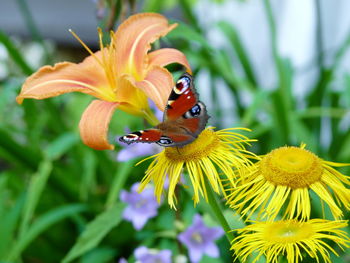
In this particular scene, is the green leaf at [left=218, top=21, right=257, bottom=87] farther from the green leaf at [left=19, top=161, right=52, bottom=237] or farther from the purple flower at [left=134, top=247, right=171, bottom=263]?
the purple flower at [left=134, top=247, right=171, bottom=263]

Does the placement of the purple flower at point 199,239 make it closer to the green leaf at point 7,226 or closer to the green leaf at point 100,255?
the green leaf at point 100,255

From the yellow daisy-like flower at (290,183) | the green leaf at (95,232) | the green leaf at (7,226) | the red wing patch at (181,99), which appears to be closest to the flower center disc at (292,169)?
the yellow daisy-like flower at (290,183)

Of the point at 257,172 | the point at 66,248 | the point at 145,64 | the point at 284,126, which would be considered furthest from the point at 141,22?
the point at 66,248

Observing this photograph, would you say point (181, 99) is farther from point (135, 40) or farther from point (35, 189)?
point (35, 189)

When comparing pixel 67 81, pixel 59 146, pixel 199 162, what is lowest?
pixel 199 162

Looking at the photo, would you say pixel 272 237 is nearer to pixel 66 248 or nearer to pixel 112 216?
pixel 112 216

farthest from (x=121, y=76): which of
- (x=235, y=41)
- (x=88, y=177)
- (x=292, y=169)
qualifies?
(x=235, y=41)

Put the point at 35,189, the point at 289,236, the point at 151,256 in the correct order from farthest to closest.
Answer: the point at 35,189, the point at 151,256, the point at 289,236
